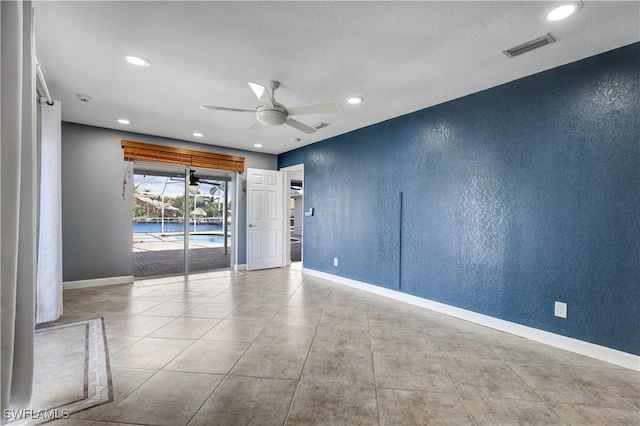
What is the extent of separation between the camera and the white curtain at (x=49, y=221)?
300 cm

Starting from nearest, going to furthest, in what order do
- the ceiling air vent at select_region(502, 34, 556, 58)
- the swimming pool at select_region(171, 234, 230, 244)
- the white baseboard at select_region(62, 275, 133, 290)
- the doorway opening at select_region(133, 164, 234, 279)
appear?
the ceiling air vent at select_region(502, 34, 556, 58) < the white baseboard at select_region(62, 275, 133, 290) < the doorway opening at select_region(133, 164, 234, 279) < the swimming pool at select_region(171, 234, 230, 244)

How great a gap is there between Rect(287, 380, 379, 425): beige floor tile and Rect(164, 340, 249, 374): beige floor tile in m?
0.67

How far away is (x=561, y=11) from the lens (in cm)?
198

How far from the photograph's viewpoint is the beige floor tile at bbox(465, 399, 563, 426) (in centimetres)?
172

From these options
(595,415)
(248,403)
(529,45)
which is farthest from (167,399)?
(529,45)

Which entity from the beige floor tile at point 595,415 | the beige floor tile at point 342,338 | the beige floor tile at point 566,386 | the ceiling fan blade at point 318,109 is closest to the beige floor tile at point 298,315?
the beige floor tile at point 342,338

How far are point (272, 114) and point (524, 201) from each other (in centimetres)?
265

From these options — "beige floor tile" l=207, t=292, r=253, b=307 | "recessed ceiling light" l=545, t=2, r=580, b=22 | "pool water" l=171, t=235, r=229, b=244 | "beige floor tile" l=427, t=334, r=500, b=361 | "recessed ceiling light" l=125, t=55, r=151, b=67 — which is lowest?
"beige floor tile" l=427, t=334, r=500, b=361

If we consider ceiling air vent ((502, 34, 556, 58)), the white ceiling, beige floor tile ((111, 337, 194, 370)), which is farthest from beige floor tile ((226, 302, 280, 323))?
ceiling air vent ((502, 34, 556, 58))

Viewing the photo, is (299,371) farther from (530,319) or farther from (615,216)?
(615,216)

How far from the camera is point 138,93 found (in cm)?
341

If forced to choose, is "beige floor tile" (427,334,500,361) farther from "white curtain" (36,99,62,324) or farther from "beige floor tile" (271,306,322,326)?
"white curtain" (36,99,62,324)

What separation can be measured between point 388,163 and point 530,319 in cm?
250

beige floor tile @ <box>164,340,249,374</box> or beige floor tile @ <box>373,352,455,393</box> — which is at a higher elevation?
beige floor tile @ <box>164,340,249,374</box>
